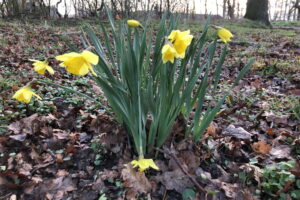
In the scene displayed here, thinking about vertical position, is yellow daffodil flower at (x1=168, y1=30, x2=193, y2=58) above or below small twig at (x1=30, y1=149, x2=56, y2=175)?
above

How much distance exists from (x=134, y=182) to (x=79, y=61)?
2.32 feet

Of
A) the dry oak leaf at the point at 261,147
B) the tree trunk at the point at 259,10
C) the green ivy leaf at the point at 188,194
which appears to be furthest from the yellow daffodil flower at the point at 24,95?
the tree trunk at the point at 259,10

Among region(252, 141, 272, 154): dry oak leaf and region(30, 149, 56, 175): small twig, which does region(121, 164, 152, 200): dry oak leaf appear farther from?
region(252, 141, 272, 154): dry oak leaf

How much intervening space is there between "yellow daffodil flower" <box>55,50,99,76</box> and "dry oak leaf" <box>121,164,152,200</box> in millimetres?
611

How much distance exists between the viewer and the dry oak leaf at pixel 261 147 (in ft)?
5.18

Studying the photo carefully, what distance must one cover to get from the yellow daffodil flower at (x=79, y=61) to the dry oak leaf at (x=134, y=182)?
2.00 ft

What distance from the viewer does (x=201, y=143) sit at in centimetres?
165

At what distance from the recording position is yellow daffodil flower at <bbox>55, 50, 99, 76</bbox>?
39.7 inches

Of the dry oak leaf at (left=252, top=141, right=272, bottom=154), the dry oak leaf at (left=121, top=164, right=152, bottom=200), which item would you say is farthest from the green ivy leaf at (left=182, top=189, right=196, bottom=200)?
the dry oak leaf at (left=252, top=141, right=272, bottom=154)

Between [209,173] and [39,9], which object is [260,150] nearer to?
[209,173]

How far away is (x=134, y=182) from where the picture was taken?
52.2 inches

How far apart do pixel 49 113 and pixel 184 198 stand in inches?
55.6

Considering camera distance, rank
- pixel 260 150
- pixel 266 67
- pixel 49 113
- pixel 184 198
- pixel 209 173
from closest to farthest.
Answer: pixel 184 198 < pixel 209 173 < pixel 260 150 < pixel 49 113 < pixel 266 67

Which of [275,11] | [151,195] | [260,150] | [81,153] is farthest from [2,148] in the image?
[275,11]
